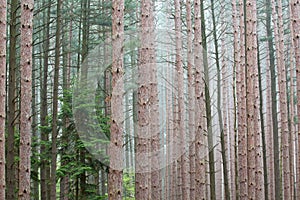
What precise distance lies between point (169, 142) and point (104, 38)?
5.05 metres

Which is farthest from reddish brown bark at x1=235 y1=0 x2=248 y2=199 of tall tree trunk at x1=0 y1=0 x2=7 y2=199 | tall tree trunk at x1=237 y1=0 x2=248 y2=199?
tall tree trunk at x1=0 y1=0 x2=7 y2=199

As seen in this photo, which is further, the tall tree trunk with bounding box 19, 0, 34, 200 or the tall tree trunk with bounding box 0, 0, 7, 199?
the tall tree trunk with bounding box 0, 0, 7, 199

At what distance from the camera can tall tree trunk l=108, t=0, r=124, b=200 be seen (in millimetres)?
5707

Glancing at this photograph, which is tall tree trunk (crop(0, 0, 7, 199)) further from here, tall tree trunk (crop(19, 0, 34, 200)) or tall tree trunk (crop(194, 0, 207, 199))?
tall tree trunk (crop(194, 0, 207, 199))

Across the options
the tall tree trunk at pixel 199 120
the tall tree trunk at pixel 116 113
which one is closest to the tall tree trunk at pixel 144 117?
the tall tree trunk at pixel 116 113

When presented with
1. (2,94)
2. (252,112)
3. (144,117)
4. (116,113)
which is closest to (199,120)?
(252,112)

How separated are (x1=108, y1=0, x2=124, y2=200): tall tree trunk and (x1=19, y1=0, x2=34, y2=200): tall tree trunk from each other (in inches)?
67.8

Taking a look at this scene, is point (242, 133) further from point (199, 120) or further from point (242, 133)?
point (199, 120)

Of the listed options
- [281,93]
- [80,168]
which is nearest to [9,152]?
[80,168]

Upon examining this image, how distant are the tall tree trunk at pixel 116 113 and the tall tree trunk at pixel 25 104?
1723mm

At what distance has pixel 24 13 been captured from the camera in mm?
6922

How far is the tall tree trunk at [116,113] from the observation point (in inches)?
225

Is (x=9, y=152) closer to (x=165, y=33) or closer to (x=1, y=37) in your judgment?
(x=1, y=37)

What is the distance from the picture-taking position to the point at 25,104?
687cm
